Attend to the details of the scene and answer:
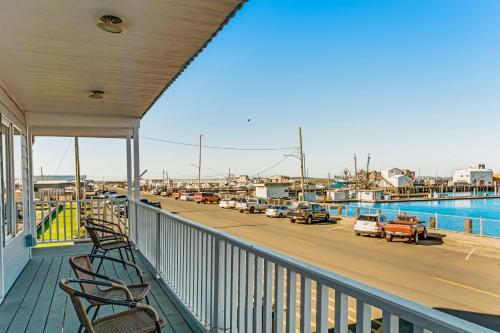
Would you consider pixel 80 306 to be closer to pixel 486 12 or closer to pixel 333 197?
pixel 486 12

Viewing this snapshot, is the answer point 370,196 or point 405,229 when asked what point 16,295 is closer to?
point 405,229

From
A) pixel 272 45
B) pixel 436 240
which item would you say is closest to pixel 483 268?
pixel 436 240

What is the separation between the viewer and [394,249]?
43.5ft

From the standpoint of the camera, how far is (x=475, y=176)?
76.7 meters

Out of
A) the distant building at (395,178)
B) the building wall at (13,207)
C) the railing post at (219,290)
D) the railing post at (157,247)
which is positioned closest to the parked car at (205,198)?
the building wall at (13,207)

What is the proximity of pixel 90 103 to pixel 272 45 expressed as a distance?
17942mm

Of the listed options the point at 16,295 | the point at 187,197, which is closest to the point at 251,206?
the point at 187,197

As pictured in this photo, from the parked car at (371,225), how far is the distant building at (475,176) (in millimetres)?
73240

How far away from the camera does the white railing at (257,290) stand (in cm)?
99

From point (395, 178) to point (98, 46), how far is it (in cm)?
6973

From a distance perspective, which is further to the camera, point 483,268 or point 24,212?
point 483,268

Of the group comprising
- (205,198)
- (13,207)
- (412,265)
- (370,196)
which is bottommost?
(370,196)

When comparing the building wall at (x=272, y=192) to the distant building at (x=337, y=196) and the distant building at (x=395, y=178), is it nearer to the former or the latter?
the distant building at (x=337, y=196)

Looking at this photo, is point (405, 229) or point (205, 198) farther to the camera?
point (205, 198)
